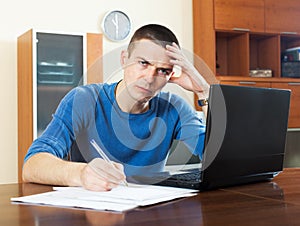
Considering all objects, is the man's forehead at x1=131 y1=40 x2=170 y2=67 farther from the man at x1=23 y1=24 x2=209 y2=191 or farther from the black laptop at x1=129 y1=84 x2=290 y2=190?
the black laptop at x1=129 y1=84 x2=290 y2=190

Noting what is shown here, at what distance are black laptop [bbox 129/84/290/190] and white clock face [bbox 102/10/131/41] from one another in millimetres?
2787

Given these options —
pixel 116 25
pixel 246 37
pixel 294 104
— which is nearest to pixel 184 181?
pixel 116 25

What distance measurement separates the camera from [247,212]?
0.87 metres

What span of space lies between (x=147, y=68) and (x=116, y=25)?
2830 millimetres

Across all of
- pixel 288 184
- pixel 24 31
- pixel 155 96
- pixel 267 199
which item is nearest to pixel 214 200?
pixel 267 199

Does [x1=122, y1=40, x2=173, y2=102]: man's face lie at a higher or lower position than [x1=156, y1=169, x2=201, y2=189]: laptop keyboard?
higher

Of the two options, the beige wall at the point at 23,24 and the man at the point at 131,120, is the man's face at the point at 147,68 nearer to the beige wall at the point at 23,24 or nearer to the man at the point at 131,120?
the man at the point at 131,120

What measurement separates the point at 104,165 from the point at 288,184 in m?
0.52

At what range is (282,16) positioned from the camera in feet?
14.4

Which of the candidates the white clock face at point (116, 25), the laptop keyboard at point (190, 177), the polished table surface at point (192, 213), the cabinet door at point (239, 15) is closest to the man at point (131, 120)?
the laptop keyboard at point (190, 177)

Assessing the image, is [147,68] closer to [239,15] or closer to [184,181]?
[184,181]

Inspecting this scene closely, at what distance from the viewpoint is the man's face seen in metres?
1.27

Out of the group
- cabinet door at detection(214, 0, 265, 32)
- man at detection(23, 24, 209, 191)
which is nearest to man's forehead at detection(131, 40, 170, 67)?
man at detection(23, 24, 209, 191)

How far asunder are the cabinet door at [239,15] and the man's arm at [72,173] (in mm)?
3004
